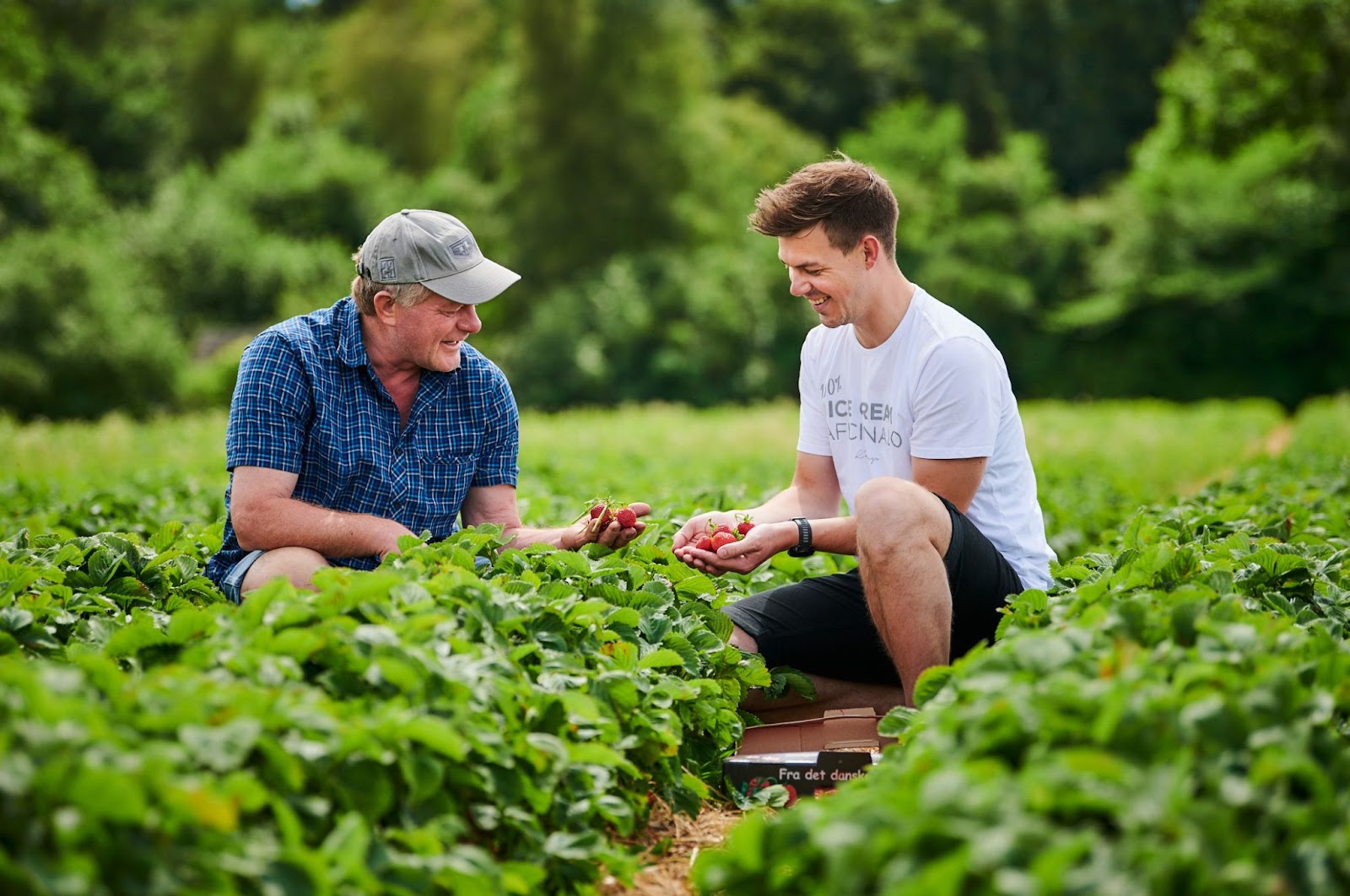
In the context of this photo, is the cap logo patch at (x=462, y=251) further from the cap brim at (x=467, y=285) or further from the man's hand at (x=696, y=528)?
the man's hand at (x=696, y=528)

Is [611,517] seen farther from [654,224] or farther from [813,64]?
[813,64]

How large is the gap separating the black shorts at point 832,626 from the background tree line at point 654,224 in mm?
28760

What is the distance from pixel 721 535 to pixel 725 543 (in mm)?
44

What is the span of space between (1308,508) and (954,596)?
9.76 ft

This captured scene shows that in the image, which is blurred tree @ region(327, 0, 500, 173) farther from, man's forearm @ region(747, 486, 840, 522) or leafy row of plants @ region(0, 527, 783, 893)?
leafy row of plants @ region(0, 527, 783, 893)

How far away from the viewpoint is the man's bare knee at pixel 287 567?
4.18m

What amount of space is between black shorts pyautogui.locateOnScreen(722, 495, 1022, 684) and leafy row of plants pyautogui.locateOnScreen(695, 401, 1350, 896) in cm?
95

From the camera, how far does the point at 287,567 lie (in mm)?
4180

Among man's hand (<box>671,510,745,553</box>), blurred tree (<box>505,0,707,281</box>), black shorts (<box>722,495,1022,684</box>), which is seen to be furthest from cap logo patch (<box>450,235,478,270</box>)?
blurred tree (<box>505,0,707,281</box>)

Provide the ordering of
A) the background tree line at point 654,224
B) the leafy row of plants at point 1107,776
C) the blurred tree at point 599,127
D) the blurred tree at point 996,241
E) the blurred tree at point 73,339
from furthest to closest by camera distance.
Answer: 1. the blurred tree at point 996,241
2. the blurred tree at point 599,127
3. the background tree line at point 654,224
4. the blurred tree at point 73,339
5. the leafy row of plants at point 1107,776

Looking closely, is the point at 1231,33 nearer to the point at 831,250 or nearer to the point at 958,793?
the point at 831,250

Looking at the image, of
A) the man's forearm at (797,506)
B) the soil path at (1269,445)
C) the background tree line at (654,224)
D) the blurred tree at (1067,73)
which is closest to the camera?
the man's forearm at (797,506)

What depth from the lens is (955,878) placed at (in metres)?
2.19

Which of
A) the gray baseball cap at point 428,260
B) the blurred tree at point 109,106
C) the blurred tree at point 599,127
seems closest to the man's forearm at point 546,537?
the gray baseball cap at point 428,260
